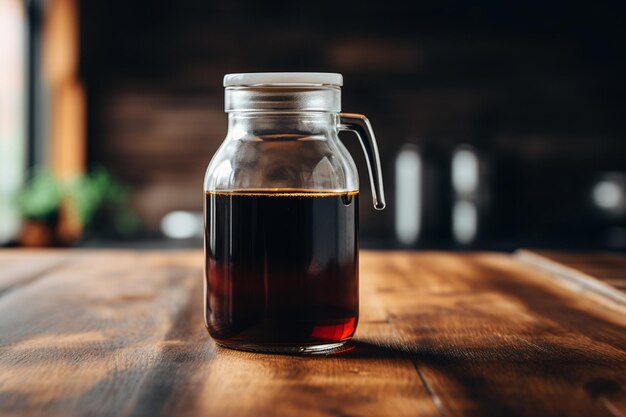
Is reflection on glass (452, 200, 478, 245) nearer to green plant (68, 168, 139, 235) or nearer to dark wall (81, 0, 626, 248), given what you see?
dark wall (81, 0, 626, 248)

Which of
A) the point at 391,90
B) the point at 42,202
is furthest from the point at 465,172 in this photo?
the point at 42,202

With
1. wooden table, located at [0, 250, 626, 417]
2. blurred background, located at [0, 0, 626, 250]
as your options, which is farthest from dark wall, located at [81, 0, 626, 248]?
wooden table, located at [0, 250, 626, 417]

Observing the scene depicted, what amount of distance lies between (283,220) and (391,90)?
328cm

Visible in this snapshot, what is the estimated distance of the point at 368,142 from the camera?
700 millimetres

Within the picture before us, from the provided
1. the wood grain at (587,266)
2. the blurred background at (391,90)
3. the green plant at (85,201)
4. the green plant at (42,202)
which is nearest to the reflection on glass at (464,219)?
the blurred background at (391,90)

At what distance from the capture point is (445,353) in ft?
2.11

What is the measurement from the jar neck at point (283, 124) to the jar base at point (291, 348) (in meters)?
0.17

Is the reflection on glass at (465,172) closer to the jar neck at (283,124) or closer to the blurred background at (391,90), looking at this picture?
the blurred background at (391,90)

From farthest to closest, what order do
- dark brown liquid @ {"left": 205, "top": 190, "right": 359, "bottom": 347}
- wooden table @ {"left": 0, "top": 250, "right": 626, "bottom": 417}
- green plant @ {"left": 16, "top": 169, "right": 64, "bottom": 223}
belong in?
green plant @ {"left": 16, "top": 169, "right": 64, "bottom": 223}
dark brown liquid @ {"left": 205, "top": 190, "right": 359, "bottom": 347}
wooden table @ {"left": 0, "top": 250, "right": 626, "bottom": 417}

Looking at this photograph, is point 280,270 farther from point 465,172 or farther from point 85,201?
point 465,172

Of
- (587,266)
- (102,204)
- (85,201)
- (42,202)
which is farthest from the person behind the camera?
(102,204)

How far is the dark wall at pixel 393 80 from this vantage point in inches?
150

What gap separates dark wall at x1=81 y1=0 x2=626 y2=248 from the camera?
3.82m

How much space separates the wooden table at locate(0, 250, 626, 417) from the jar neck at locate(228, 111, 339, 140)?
0.18 m
